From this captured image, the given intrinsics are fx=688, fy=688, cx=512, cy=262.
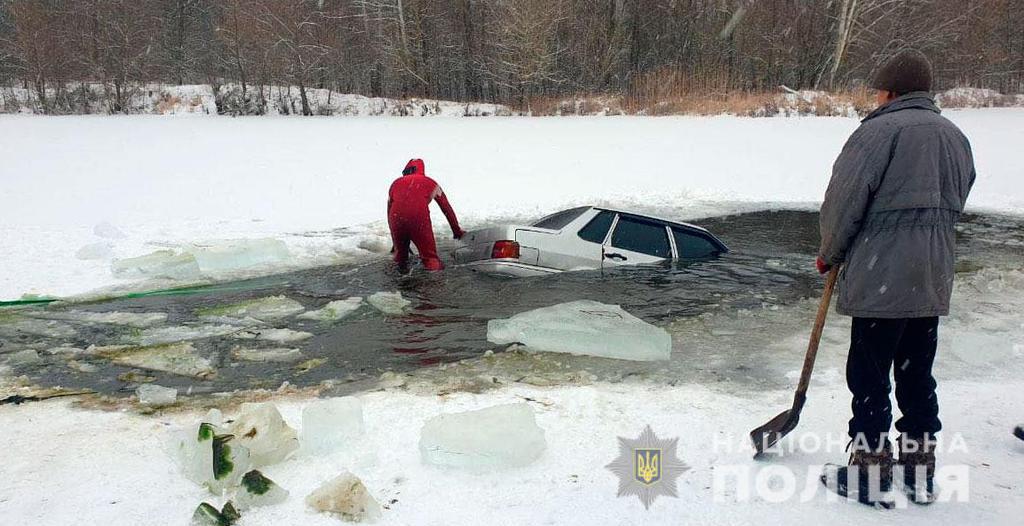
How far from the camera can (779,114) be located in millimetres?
25906

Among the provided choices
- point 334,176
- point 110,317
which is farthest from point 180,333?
point 334,176

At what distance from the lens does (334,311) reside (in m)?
6.80

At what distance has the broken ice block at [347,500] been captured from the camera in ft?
9.70

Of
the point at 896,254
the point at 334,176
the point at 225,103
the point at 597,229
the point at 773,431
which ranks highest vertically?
the point at 225,103

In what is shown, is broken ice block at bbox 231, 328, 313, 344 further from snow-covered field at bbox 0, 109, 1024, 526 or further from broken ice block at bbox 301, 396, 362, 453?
broken ice block at bbox 301, 396, 362, 453

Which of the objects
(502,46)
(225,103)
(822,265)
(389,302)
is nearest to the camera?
(822,265)

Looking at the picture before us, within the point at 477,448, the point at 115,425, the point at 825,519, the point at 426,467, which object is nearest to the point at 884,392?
the point at 825,519

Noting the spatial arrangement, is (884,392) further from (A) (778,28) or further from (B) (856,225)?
(A) (778,28)

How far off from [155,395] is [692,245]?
20.3 feet

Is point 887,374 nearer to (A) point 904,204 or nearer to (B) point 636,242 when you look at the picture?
(A) point 904,204

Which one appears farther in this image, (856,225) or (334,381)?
(334,381)

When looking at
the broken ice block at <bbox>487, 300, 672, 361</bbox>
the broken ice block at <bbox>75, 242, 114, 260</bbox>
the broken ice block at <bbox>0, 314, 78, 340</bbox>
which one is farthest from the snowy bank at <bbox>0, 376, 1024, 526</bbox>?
the broken ice block at <bbox>75, 242, 114, 260</bbox>

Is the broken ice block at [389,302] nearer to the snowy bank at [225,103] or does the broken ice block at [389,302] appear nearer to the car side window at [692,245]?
the car side window at [692,245]

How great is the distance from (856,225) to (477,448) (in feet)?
6.68
